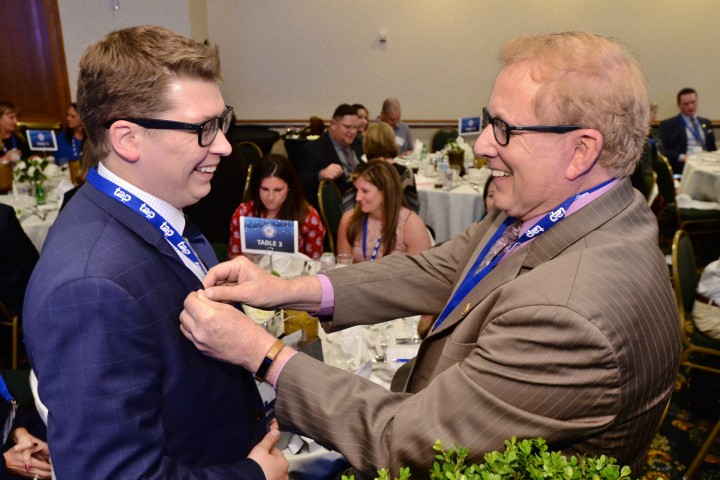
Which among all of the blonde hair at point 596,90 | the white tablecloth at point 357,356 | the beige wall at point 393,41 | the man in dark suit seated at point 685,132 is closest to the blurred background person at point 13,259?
the white tablecloth at point 357,356

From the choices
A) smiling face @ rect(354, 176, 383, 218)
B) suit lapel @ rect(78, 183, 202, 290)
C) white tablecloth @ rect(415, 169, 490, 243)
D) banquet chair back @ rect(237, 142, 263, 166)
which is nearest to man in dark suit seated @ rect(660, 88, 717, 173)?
white tablecloth @ rect(415, 169, 490, 243)

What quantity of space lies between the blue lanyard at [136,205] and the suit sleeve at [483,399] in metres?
0.40

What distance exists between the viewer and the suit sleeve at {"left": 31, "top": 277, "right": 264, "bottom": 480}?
3.55ft

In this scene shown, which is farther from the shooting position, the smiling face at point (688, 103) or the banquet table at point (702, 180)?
the smiling face at point (688, 103)

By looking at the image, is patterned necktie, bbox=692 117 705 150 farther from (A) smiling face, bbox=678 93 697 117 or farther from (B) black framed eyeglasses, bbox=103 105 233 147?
(B) black framed eyeglasses, bbox=103 105 233 147

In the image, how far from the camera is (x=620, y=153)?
1331 millimetres

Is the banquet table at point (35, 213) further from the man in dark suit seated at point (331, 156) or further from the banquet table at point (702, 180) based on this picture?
the banquet table at point (702, 180)

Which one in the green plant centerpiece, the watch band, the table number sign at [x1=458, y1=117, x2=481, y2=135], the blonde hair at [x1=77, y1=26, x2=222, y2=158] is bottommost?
the table number sign at [x1=458, y1=117, x2=481, y2=135]

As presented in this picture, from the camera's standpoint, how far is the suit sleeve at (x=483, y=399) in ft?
3.70

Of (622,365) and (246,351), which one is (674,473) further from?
(246,351)

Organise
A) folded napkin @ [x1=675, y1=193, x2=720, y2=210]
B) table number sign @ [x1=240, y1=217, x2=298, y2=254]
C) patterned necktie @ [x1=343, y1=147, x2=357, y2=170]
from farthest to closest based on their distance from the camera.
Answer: patterned necktie @ [x1=343, y1=147, x2=357, y2=170]
folded napkin @ [x1=675, y1=193, x2=720, y2=210]
table number sign @ [x1=240, y1=217, x2=298, y2=254]

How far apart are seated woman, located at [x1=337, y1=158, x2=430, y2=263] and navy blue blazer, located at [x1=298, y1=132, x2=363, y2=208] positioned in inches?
80.3

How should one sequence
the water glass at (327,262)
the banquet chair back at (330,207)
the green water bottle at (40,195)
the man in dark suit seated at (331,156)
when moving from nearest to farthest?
the water glass at (327,262) < the banquet chair back at (330,207) < the green water bottle at (40,195) < the man in dark suit seated at (331,156)

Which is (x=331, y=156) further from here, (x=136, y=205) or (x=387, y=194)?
(x=136, y=205)
